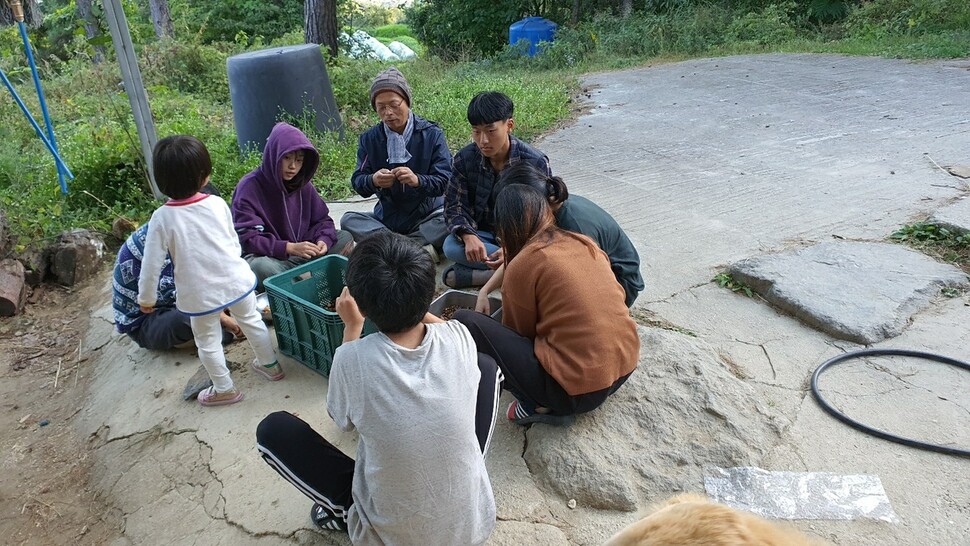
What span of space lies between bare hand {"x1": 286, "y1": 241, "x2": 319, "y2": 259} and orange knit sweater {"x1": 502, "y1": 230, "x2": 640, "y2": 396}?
1.53 metres

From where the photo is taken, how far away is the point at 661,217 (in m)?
4.73

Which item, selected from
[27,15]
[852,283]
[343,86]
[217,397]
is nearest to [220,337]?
[217,397]

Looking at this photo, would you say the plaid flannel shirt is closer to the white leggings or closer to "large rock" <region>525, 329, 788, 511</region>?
the white leggings

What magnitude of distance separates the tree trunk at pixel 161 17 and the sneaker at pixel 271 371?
1343 cm

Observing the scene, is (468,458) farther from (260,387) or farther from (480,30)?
(480,30)

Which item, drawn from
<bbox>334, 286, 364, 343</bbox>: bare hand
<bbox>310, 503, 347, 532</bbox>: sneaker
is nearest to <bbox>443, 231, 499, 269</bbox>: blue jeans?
<bbox>334, 286, 364, 343</bbox>: bare hand

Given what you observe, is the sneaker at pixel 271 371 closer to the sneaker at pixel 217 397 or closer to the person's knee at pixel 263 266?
the sneaker at pixel 217 397

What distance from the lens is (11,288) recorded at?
14.3 feet

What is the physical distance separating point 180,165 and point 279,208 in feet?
3.57

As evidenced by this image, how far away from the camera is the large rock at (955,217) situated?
4.05m

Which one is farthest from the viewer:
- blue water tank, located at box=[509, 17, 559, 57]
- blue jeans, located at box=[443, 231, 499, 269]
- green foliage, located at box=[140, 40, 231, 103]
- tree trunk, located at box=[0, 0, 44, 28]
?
blue water tank, located at box=[509, 17, 559, 57]

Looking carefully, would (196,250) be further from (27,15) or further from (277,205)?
(27,15)

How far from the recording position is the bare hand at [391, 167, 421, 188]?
3824 millimetres

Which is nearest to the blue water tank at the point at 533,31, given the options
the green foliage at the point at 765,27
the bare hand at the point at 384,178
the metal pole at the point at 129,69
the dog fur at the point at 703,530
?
the green foliage at the point at 765,27
